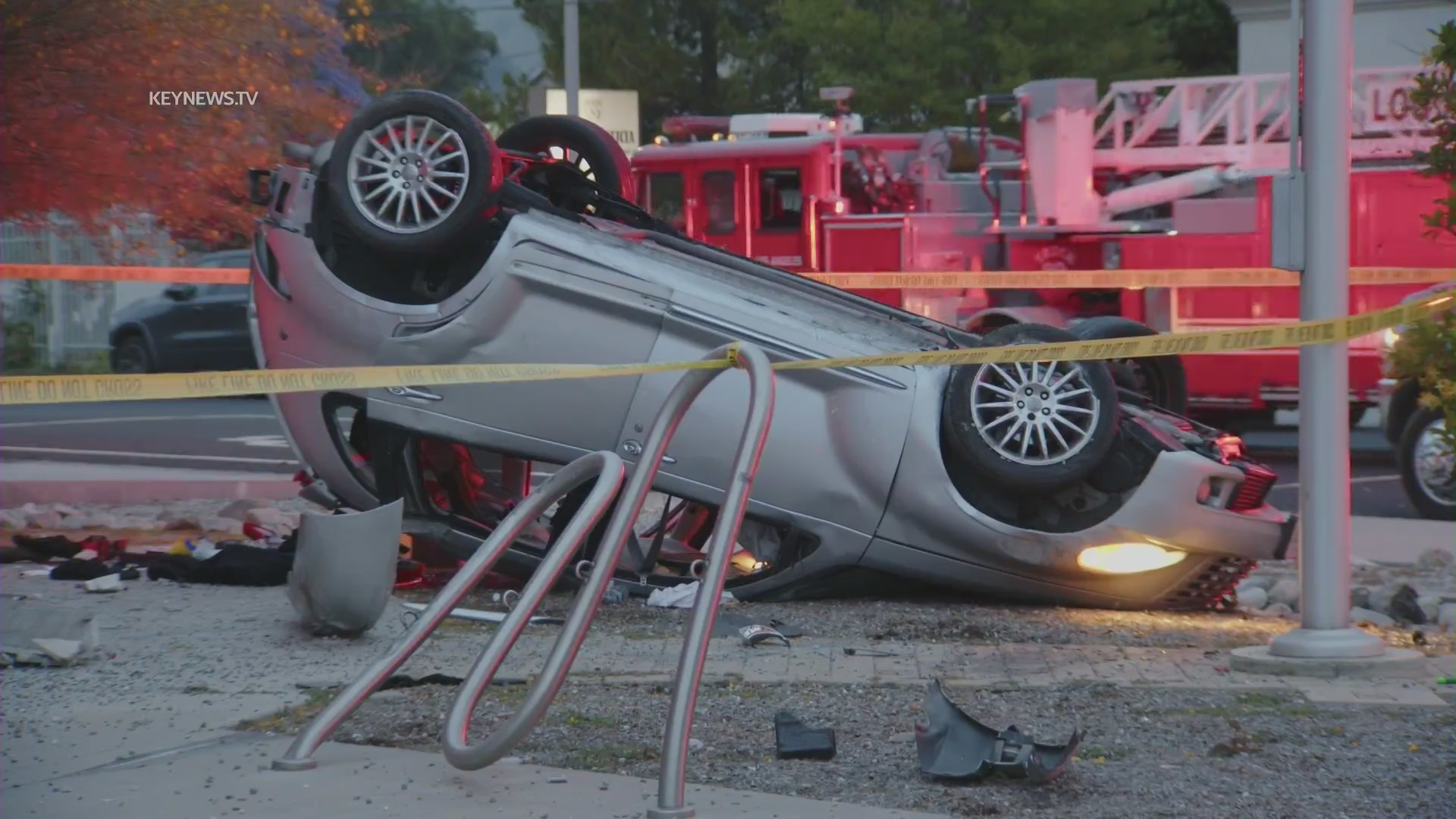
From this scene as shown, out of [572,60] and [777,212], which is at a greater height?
[572,60]

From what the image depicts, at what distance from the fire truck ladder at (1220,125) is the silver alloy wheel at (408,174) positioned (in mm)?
8681

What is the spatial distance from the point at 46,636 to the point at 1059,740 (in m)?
3.84

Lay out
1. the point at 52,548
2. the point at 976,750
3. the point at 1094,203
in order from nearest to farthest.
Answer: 1. the point at 976,750
2. the point at 52,548
3. the point at 1094,203

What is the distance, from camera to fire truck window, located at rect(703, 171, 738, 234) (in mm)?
16141

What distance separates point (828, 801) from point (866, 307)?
373cm

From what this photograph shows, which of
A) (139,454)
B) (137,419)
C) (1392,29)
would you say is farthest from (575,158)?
(1392,29)

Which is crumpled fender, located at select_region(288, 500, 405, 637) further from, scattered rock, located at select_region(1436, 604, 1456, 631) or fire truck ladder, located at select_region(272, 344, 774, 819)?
scattered rock, located at select_region(1436, 604, 1456, 631)

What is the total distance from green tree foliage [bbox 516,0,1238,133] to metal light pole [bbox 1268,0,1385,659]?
1797 centimetres

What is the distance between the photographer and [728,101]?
27688mm

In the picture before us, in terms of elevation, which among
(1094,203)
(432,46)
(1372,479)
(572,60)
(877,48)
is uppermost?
(432,46)

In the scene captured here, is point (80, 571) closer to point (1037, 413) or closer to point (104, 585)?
point (104, 585)

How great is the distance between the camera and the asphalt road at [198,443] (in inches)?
538

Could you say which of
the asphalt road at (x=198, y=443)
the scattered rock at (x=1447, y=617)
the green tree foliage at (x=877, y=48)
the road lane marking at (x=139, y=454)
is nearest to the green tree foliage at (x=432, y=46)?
the green tree foliage at (x=877, y=48)

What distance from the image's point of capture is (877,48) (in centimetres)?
2541
